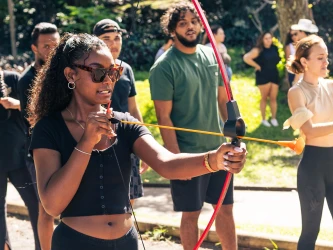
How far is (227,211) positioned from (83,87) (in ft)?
7.93

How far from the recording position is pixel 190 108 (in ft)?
17.1

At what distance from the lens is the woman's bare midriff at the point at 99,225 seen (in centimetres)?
316

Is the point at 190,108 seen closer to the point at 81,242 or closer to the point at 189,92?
the point at 189,92

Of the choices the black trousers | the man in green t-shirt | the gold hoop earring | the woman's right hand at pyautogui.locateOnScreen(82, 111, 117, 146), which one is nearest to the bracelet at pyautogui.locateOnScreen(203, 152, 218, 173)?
the woman's right hand at pyautogui.locateOnScreen(82, 111, 117, 146)

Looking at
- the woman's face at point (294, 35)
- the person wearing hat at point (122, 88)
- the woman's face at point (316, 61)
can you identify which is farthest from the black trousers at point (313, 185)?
the woman's face at point (294, 35)

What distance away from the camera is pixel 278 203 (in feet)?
24.8

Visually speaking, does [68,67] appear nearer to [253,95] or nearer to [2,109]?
[2,109]

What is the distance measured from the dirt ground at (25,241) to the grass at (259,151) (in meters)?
1.92

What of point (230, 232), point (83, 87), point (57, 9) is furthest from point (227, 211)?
point (57, 9)

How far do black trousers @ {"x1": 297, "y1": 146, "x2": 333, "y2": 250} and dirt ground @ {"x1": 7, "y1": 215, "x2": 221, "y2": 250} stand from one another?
1468 mm

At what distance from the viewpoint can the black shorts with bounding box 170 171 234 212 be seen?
5.19m

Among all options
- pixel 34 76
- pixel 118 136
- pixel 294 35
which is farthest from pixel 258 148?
pixel 118 136

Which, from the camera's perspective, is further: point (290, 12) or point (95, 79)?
point (290, 12)

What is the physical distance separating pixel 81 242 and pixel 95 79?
2.42 feet
